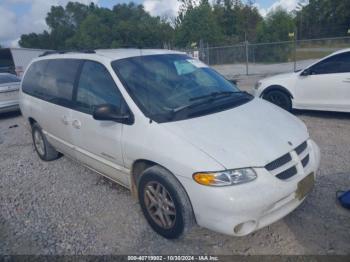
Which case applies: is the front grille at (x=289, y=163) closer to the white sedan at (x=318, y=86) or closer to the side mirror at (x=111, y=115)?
the side mirror at (x=111, y=115)

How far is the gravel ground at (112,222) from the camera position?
2.70 meters

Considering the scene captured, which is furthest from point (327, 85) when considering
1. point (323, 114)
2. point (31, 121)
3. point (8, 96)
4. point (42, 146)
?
point (8, 96)

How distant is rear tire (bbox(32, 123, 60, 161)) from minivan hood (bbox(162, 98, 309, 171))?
9.90 feet

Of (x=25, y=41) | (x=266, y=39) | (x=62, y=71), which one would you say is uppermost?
(x=25, y=41)

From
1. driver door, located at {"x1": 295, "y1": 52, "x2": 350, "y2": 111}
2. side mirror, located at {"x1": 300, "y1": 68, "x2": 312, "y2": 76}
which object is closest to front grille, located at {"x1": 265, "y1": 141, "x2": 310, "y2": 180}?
driver door, located at {"x1": 295, "y1": 52, "x2": 350, "y2": 111}

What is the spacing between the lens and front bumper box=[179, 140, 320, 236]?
229 cm

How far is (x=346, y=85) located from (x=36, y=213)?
5.74 meters

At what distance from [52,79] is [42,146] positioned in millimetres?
1344

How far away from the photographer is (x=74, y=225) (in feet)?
10.5

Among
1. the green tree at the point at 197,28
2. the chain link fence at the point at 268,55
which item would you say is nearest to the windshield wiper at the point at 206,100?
the chain link fence at the point at 268,55

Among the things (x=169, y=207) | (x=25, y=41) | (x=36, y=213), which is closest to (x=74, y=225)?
(x=36, y=213)

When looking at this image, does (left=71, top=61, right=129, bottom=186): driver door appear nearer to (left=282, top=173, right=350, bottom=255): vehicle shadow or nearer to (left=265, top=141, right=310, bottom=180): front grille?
(left=265, top=141, right=310, bottom=180): front grille

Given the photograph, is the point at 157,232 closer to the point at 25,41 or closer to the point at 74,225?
the point at 74,225

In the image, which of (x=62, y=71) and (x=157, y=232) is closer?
(x=157, y=232)
